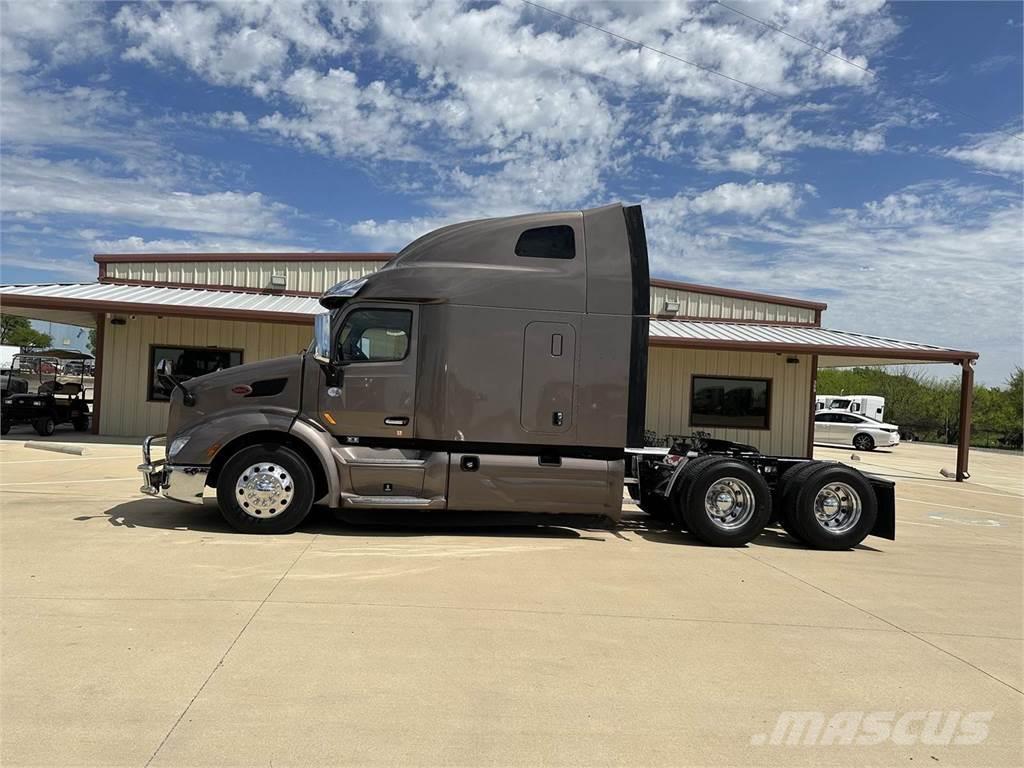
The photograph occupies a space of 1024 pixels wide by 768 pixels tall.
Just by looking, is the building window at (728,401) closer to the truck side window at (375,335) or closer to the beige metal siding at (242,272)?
the beige metal siding at (242,272)

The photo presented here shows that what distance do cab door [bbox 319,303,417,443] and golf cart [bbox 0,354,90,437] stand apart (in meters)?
13.7

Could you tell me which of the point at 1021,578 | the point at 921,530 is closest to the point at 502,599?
the point at 1021,578

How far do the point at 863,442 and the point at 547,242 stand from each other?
2512 cm

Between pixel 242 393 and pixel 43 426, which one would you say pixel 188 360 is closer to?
pixel 43 426

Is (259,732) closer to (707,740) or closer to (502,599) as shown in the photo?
(707,740)

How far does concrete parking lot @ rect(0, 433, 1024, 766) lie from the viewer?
3.33 metres

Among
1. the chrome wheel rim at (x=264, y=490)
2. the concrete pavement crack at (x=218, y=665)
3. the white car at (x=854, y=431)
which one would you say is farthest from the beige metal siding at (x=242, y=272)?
the white car at (x=854, y=431)

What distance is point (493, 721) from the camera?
139 inches

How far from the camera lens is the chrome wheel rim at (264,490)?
728 cm

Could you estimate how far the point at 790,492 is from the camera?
8.03m

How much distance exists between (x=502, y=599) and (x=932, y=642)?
308 cm

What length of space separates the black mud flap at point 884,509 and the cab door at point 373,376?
17.4ft

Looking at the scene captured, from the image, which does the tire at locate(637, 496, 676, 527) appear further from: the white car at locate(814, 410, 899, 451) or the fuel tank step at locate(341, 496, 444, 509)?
the white car at locate(814, 410, 899, 451)

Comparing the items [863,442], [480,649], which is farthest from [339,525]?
[863,442]
